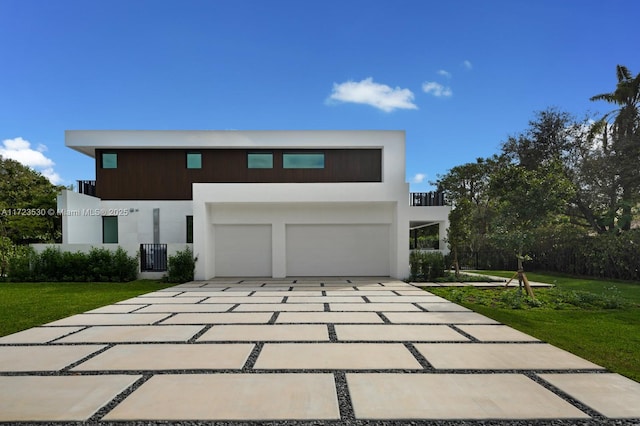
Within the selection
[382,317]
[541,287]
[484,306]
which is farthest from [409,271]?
[382,317]

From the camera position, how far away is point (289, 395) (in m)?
3.05

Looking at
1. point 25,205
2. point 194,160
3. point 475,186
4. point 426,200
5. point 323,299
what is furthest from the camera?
point 475,186

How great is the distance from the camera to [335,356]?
4.08 metres

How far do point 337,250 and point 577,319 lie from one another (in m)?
8.32

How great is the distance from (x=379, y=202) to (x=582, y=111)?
13680mm

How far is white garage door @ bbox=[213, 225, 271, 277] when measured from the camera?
13461mm

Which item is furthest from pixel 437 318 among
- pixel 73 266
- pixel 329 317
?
pixel 73 266

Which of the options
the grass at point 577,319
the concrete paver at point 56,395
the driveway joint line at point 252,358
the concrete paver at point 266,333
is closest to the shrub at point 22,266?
the concrete paver at point 266,333

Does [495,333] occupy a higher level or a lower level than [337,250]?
lower

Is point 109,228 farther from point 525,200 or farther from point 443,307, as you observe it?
point 525,200

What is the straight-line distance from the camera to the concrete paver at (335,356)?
12.4 ft

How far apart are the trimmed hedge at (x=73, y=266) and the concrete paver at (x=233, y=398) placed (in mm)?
11024

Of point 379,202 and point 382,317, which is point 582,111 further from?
point 382,317

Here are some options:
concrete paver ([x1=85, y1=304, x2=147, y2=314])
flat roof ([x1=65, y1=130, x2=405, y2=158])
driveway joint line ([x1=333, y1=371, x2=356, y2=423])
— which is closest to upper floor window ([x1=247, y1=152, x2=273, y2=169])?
flat roof ([x1=65, y1=130, x2=405, y2=158])
